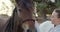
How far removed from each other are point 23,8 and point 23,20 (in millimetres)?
96

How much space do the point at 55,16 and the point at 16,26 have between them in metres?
0.36

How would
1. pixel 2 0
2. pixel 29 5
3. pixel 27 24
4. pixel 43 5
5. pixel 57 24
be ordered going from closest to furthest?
pixel 27 24
pixel 29 5
pixel 57 24
pixel 2 0
pixel 43 5

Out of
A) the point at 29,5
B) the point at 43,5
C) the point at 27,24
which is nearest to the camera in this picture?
the point at 27,24

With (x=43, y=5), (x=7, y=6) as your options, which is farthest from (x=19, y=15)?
(x=43, y=5)

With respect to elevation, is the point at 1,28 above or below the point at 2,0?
below

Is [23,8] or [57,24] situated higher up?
[23,8]

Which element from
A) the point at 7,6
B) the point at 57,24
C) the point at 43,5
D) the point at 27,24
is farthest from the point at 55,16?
the point at 43,5

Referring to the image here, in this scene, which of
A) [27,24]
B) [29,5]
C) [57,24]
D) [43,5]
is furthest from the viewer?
[43,5]

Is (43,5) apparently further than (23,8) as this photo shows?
Yes

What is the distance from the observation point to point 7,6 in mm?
1308

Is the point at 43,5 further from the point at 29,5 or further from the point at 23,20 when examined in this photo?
the point at 23,20

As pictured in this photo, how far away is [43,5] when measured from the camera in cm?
172

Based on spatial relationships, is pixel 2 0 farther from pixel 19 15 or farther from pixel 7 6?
pixel 19 15

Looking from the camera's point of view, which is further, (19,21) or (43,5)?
(43,5)
